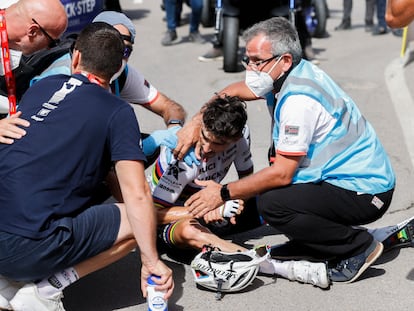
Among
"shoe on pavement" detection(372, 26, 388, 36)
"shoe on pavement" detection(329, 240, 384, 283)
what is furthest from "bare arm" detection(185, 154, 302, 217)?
"shoe on pavement" detection(372, 26, 388, 36)

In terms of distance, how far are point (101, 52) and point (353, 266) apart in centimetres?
161

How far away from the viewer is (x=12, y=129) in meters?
3.43

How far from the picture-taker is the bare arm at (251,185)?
12.6 feet

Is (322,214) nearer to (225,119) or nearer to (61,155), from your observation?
(225,119)

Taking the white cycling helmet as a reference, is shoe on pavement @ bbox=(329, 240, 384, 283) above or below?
below

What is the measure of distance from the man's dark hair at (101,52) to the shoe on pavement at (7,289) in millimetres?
978

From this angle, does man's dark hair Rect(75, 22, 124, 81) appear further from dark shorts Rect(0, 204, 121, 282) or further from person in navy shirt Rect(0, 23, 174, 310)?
dark shorts Rect(0, 204, 121, 282)

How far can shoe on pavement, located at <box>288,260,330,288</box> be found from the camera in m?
3.90

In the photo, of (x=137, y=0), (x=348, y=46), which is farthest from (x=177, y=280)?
(x=137, y=0)

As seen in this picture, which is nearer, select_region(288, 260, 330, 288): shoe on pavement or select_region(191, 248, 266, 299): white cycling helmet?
select_region(191, 248, 266, 299): white cycling helmet

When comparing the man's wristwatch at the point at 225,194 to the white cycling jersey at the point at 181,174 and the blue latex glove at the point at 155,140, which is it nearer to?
the white cycling jersey at the point at 181,174

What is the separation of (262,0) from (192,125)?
185 inches

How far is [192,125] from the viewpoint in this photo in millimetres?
4141

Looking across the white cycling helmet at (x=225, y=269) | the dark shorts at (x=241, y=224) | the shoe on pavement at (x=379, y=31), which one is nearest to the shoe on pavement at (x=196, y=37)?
the shoe on pavement at (x=379, y=31)
